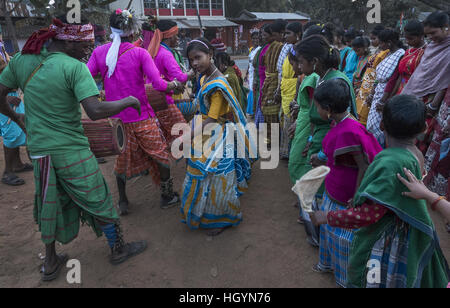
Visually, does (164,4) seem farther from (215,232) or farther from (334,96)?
(334,96)

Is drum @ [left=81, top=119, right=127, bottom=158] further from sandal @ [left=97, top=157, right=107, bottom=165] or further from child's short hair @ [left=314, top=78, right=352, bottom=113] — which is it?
sandal @ [left=97, top=157, right=107, bottom=165]

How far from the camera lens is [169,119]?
4137mm

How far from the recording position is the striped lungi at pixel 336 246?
2.17 m

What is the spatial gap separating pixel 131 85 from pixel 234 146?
1231mm

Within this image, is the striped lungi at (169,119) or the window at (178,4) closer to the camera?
the striped lungi at (169,119)

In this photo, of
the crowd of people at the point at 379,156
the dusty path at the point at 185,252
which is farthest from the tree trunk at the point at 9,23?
the crowd of people at the point at 379,156

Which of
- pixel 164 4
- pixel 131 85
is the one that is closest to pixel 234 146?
pixel 131 85

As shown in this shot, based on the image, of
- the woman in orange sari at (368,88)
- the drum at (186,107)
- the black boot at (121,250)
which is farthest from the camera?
the woman in orange sari at (368,88)

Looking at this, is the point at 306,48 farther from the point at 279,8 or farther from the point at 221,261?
the point at 279,8

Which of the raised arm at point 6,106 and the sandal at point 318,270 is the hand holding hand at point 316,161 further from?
the raised arm at point 6,106

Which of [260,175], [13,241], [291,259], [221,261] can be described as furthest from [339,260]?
[13,241]

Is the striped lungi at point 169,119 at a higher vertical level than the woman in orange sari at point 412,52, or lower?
lower

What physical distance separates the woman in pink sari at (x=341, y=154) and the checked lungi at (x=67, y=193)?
1.74 m
